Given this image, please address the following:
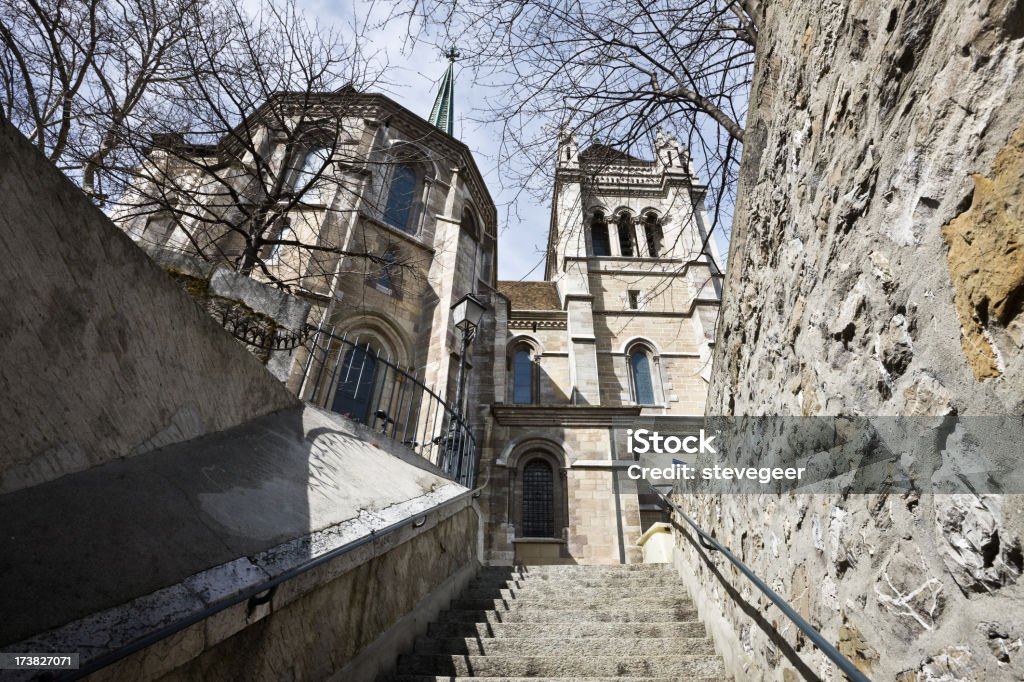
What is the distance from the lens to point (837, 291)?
213cm

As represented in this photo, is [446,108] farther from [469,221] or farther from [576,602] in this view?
[576,602]

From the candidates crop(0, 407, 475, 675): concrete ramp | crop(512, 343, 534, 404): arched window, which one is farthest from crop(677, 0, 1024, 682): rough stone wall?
crop(512, 343, 534, 404): arched window

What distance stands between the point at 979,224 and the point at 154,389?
379 cm

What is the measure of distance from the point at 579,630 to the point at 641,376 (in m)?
13.6

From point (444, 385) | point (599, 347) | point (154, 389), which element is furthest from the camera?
point (599, 347)

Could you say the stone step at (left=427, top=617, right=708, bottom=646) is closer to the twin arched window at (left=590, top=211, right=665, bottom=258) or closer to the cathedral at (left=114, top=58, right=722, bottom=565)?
the cathedral at (left=114, top=58, right=722, bottom=565)

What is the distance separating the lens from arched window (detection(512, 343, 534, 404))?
50.9 feet

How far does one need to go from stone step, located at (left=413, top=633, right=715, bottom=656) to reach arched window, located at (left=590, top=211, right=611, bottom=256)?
18146 millimetres

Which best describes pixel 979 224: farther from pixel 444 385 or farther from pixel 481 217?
pixel 481 217

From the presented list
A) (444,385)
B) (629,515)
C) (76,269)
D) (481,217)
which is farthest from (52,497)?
(481,217)

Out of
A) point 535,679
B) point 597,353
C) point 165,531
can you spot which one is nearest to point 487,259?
point 597,353

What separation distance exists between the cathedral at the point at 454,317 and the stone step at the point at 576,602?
6.82ft

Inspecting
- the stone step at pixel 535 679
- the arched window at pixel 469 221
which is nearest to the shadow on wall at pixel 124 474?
the stone step at pixel 535 679

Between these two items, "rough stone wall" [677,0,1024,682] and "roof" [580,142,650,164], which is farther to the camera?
"roof" [580,142,650,164]
